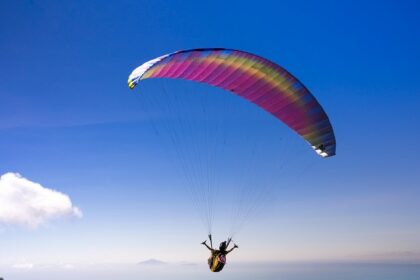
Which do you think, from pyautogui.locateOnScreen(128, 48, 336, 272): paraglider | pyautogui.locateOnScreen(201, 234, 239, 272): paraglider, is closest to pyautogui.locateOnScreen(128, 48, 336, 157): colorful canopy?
pyautogui.locateOnScreen(128, 48, 336, 272): paraglider

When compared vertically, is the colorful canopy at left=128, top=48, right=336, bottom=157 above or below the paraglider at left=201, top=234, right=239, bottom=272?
above

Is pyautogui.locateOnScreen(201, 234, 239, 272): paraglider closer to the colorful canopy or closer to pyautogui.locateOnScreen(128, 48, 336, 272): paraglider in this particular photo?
pyautogui.locateOnScreen(128, 48, 336, 272): paraglider

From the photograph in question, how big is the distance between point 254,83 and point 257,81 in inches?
8.1

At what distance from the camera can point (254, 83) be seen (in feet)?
49.6

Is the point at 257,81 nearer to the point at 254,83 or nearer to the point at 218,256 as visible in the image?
the point at 254,83

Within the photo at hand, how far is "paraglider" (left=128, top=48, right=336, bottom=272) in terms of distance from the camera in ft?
41.1

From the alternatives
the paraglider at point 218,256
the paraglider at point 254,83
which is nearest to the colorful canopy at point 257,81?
the paraglider at point 254,83

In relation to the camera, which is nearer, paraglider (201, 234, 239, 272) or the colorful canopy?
the colorful canopy

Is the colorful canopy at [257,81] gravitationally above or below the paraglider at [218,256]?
above

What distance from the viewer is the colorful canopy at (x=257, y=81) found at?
12414 mm

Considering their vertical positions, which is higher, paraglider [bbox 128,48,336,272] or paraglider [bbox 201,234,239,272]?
paraglider [bbox 128,48,336,272]

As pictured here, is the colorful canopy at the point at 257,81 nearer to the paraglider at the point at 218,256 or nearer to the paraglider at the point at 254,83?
the paraglider at the point at 254,83

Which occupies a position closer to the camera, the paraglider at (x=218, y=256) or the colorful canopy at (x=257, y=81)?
the colorful canopy at (x=257, y=81)

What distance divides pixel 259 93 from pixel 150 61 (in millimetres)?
5895
